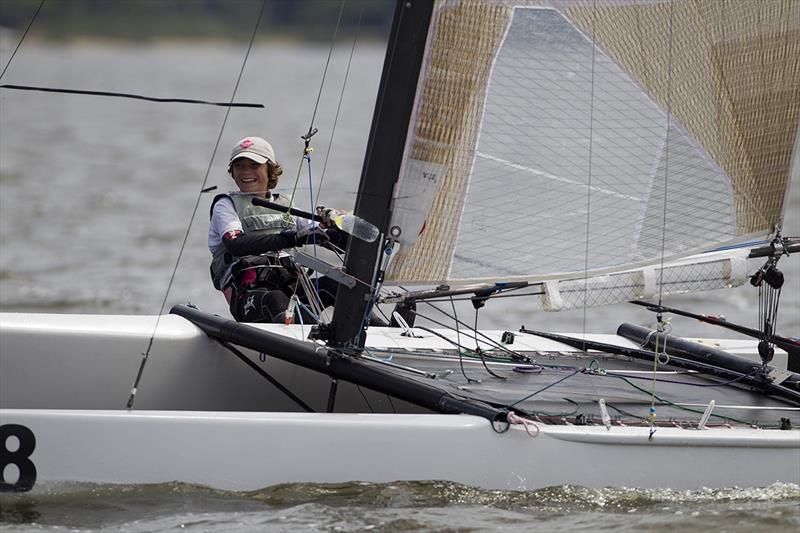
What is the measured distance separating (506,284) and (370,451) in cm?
106

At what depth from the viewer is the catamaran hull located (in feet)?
12.7

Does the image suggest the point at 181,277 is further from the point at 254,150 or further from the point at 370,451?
the point at 370,451

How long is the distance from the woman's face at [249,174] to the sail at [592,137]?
1033 mm

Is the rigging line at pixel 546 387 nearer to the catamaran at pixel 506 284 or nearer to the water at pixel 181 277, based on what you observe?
the catamaran at pixel 506 284

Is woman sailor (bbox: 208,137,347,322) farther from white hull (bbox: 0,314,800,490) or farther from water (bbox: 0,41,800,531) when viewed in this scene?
white hull (bbox: 0,314,800,490)

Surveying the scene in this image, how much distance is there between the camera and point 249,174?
511cm

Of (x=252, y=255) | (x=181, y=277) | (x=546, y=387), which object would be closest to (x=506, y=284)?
(x=546, y=387)

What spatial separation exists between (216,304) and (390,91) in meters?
4.62

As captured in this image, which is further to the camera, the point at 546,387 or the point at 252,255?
the point at 252,255

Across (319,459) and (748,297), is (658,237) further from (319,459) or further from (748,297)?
(748,297)

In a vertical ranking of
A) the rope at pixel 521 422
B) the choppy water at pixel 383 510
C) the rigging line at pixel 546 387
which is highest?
the rigging line at pixel 546 387

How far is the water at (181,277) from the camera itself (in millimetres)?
3932

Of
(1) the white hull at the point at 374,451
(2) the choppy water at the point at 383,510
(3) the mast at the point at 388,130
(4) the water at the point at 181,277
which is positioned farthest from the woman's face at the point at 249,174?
(2) the choppy water at the point at 383,510

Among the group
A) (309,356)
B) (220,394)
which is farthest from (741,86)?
(220,394)
